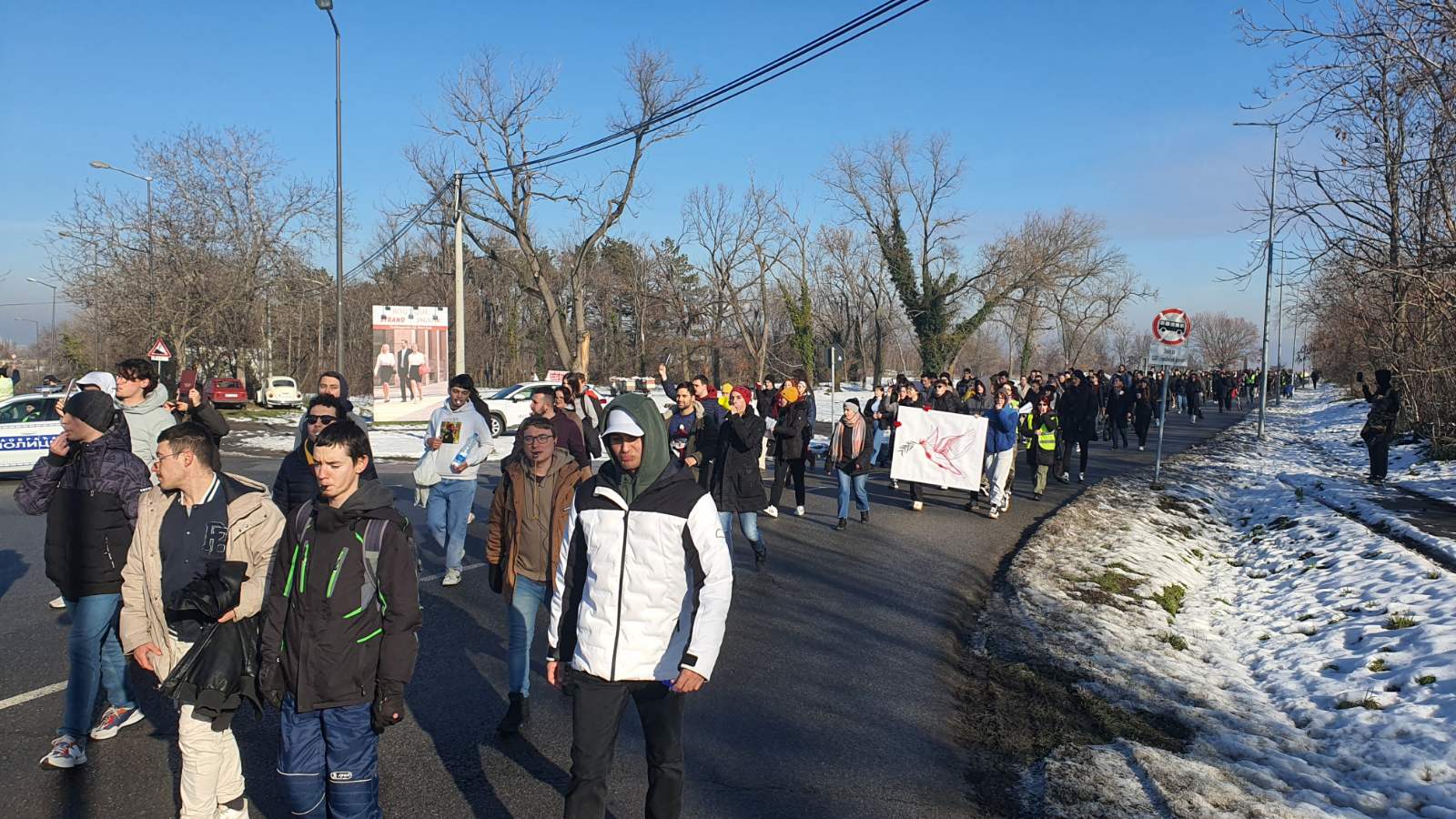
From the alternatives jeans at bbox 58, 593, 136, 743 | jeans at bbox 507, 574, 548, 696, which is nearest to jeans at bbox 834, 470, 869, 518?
jeans at bbox 507, 574, 548, 696

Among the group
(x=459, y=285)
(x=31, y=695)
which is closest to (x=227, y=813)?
(x=31, y=695)

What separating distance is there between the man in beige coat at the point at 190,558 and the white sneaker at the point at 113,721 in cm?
155

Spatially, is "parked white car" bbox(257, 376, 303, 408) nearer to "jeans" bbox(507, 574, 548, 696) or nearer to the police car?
the police car

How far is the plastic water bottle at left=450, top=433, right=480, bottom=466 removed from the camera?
793cm

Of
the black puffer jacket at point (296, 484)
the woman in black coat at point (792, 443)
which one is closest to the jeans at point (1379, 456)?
the woman in black coat at point (792, 443)

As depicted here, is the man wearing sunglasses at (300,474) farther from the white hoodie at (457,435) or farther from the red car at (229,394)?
the red car at (229,394)

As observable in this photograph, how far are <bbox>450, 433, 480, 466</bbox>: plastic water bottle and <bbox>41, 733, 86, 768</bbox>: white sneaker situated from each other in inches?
147

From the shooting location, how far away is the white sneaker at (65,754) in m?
4.39

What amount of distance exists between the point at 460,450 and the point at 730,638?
2913 millimetres

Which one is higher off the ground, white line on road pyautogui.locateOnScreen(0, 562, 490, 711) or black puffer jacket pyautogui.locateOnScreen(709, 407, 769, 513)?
black puffer jacket pyautogui.locateOnScreen(709, 407, 769, 513)

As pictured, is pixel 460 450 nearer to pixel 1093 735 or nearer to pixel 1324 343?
pixel 1093 735

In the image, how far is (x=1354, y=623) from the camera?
743 centimetres

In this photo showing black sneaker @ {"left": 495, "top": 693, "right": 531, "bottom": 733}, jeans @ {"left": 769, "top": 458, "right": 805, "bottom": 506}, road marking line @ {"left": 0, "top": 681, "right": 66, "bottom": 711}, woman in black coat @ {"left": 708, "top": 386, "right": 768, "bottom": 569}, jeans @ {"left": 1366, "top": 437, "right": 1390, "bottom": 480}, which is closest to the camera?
black sneaker @ {"left": 495, "top": 693, "right": 531, "bottom": 733}

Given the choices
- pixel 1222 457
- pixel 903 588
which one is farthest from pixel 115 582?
pixel 1222 457
